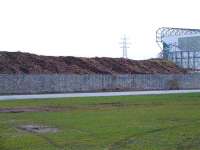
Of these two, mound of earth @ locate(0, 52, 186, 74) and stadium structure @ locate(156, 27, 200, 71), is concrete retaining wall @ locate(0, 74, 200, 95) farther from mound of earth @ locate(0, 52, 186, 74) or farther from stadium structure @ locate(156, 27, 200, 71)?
stadium structure @ locate(156, 27, 200, 71)

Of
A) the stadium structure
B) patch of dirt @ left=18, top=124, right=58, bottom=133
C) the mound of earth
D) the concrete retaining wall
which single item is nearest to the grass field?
patch of dirt @ left=18, top=124, right=58, bottom=133

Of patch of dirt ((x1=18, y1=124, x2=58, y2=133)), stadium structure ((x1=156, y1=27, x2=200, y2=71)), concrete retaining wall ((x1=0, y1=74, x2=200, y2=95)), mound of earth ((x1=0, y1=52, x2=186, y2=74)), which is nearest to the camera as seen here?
patch of dirt ((x1=18, y1=124, x2=58, y2=133))

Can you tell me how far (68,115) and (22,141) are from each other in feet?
32.6

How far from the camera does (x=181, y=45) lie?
346 feet

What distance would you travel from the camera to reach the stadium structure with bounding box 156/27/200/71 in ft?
340

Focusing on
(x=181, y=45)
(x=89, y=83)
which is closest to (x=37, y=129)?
(x=89, y=83)

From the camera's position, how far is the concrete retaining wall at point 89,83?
53.0 meters

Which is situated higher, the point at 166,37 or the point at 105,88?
the point at 166,37

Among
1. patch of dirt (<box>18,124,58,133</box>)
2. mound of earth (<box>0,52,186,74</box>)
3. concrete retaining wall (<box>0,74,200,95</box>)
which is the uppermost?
mound of earth (<box>0,52,186,74</box>)

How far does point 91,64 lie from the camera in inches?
2879

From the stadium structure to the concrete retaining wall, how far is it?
33.4 meters

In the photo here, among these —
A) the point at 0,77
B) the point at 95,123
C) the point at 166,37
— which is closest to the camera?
the point at 95,123

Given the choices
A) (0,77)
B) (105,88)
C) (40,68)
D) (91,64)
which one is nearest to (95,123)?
(0,77)

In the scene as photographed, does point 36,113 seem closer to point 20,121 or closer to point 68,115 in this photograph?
point 68,115
